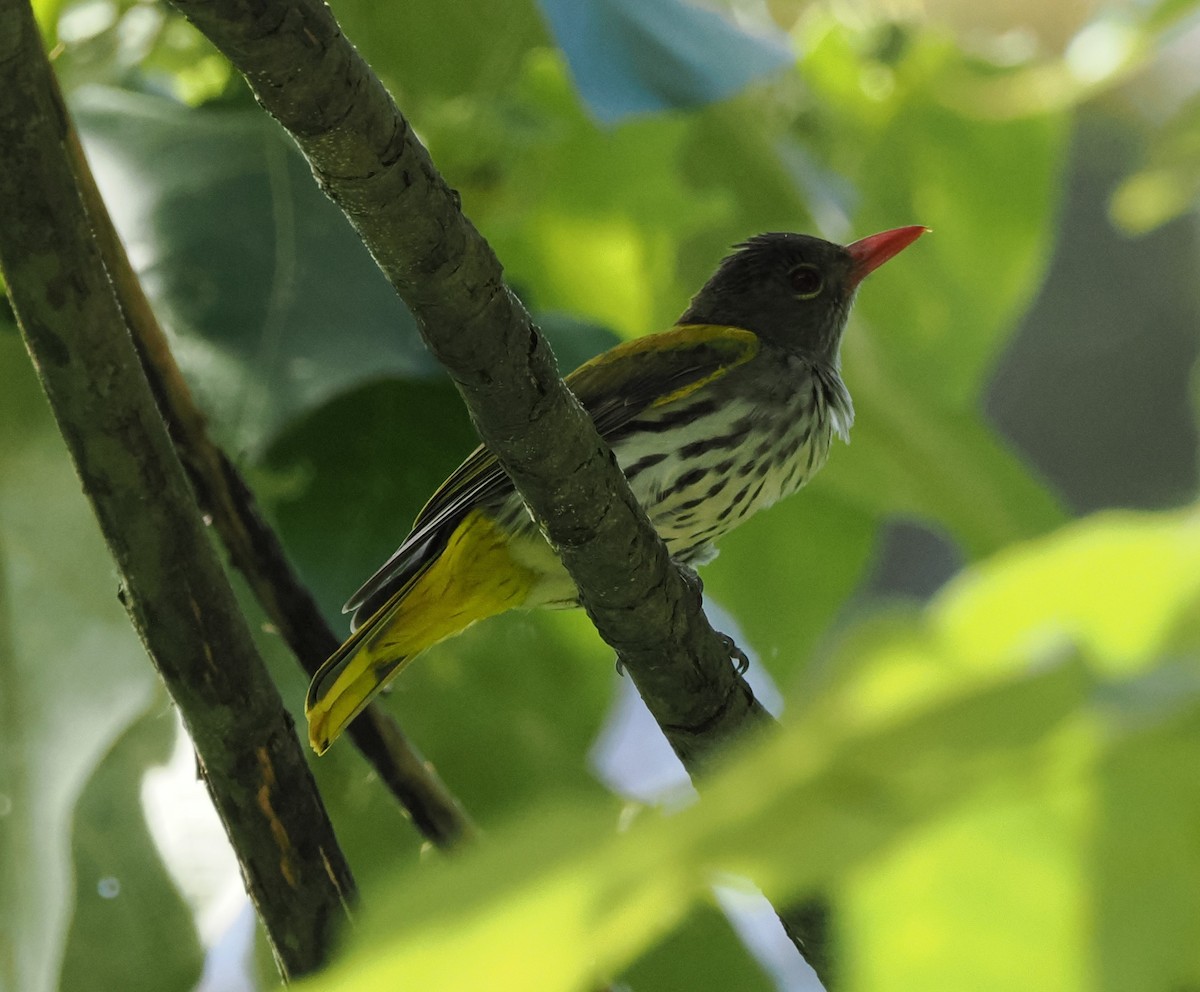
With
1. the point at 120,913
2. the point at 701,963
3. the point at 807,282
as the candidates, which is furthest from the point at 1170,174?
the point at 807,282

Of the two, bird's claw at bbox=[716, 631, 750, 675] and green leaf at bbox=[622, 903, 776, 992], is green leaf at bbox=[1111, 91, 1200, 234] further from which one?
bird's claw at bbox=[716, 631, 750, 675]

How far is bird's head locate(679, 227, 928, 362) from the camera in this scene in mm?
1962

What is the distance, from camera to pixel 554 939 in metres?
0.16

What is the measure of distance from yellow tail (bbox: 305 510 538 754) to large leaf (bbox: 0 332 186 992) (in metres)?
0.26

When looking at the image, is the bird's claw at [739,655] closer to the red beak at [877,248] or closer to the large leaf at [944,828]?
the red beak at [877,248]

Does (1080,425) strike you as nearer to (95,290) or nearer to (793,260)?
(793,260)

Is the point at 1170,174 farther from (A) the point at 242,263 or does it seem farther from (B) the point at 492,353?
(A) the point at 242,263

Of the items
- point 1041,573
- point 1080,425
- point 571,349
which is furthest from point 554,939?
point 1080,425

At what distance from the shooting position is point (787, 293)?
203 cm

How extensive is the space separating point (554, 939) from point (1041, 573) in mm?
72

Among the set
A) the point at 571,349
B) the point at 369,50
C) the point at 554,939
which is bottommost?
the point at 554,939

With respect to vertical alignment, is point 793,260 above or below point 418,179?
above

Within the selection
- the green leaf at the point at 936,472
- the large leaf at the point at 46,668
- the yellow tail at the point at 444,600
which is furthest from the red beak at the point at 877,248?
the large leaf at the point at 46,668

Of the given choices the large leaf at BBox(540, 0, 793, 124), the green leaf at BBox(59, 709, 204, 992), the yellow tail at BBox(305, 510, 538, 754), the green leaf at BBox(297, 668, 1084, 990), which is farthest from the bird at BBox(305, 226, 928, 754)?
the green leaf at BBox(297, 668, 1084, 990)
